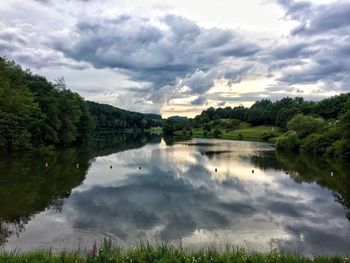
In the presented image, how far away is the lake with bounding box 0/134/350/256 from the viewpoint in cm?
2134

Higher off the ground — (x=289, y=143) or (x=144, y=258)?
(x=144, y=258)

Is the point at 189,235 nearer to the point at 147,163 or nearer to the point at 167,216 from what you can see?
the point at 167,216

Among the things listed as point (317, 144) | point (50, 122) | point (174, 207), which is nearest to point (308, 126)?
point (317, 144)

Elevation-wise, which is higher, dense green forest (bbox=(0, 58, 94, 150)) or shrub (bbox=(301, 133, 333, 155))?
dense green forest (bbox=(0, 58, 94, 150))

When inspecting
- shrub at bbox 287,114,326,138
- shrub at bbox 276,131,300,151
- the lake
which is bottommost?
the lake

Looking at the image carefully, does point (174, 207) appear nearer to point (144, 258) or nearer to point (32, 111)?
point (144, 258)

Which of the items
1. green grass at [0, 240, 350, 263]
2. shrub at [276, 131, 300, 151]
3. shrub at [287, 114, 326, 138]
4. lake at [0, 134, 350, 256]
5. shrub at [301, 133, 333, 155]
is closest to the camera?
green grass at [0, 240, 350, 263]

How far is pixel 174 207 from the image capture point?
95.3 ft

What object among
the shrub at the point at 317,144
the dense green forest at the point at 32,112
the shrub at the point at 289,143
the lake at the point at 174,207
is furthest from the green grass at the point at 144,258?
the shrub at the point at 289,143

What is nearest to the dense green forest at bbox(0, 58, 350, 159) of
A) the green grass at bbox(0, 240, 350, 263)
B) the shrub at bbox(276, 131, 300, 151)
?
the shrub at bbox(276, 131, 300, 151)

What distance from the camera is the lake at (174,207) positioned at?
2134 centimetres

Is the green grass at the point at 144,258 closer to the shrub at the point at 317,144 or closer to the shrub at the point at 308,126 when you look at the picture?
the shrub at the point at 317,144

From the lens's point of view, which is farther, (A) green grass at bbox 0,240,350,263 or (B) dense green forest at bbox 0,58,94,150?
(B) dense green forest at bbox 0,58,94,150

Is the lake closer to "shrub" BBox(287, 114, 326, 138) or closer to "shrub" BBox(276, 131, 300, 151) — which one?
"shrub" BBox(276, 131, 300, 151)
